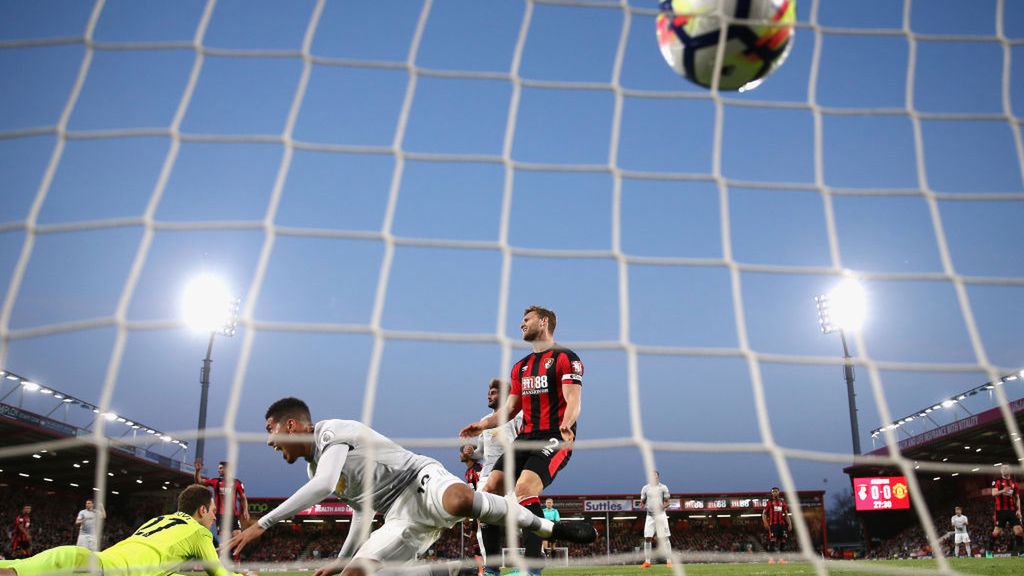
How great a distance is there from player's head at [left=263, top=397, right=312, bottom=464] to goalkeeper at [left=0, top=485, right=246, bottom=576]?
28.4 inches

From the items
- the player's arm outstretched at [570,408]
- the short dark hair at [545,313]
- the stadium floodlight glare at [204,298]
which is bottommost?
the player's arm outstretched at [570,408]

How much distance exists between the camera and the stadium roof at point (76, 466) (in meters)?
22.0

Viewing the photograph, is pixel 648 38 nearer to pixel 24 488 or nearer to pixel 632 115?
pixel 632 115

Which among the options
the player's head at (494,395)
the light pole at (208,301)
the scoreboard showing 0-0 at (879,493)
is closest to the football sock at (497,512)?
the player's head at (494,395)

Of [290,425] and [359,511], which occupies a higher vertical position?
[290,425]

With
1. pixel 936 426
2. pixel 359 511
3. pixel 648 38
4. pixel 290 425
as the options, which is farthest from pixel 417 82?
pixel 936 426

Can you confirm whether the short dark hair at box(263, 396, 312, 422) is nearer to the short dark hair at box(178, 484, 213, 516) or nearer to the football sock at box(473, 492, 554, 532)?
the football sock at box(473, 492, 554, 532)

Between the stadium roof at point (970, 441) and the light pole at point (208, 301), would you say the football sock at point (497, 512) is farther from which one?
the stadium roof at point (970, 441)

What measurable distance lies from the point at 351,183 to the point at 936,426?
29.4 meters

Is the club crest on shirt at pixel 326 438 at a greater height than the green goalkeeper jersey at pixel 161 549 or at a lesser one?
greater

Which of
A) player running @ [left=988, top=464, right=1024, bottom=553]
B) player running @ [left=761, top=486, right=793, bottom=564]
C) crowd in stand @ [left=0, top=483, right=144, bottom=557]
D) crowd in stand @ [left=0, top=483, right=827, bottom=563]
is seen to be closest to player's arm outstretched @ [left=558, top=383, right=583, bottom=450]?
player running @ [left=761, top=486, right=793, bottom=564]

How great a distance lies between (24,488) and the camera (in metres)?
29.2

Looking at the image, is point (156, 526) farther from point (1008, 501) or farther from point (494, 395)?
point (1008, 501)

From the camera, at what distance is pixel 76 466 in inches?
979
